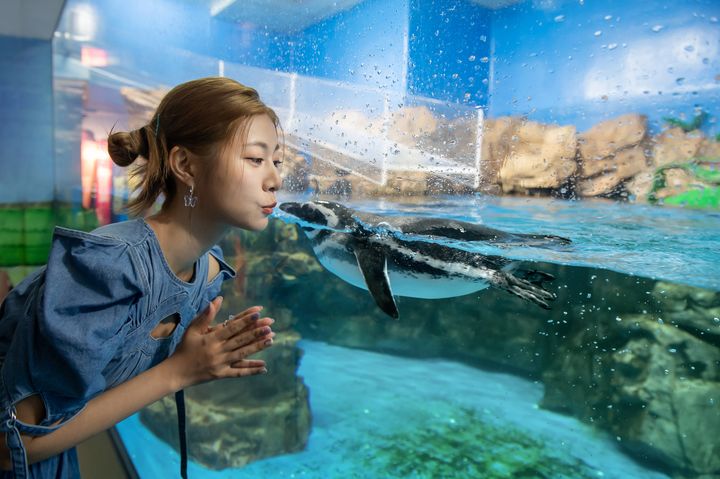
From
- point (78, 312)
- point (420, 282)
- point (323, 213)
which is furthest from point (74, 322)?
point (420, 282)

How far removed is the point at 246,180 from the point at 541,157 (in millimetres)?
1025

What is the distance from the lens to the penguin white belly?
2631 mm

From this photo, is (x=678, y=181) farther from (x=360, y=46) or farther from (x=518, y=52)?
(x=360, y=46)

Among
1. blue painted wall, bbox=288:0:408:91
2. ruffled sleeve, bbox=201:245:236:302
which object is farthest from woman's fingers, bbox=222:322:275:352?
blue painted wall, bbox=288:0:408:91

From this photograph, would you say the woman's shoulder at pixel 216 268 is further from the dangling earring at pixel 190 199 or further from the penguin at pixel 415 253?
the penguin at pixel 415 253

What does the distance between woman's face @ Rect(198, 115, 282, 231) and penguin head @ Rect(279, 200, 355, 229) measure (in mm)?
1348

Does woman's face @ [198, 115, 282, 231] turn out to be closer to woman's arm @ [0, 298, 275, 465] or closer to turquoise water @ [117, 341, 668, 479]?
woman's arm @ [0, 298, 275, 465]

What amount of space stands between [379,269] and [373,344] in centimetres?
402

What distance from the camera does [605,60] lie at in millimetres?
1370

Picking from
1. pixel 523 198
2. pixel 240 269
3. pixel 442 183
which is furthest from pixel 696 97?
pixel 240 269

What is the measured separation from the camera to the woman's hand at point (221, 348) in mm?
979

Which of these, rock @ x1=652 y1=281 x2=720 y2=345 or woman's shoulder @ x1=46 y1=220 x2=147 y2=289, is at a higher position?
woman's shoulder @ x1=46 y1=220 x2=147 y2=289

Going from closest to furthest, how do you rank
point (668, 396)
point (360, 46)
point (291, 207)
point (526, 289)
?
point (360, 46) < point (526, 289) < point (291, 207) < point (668, 396)

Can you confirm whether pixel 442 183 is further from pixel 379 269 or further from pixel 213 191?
pixel 213 191
